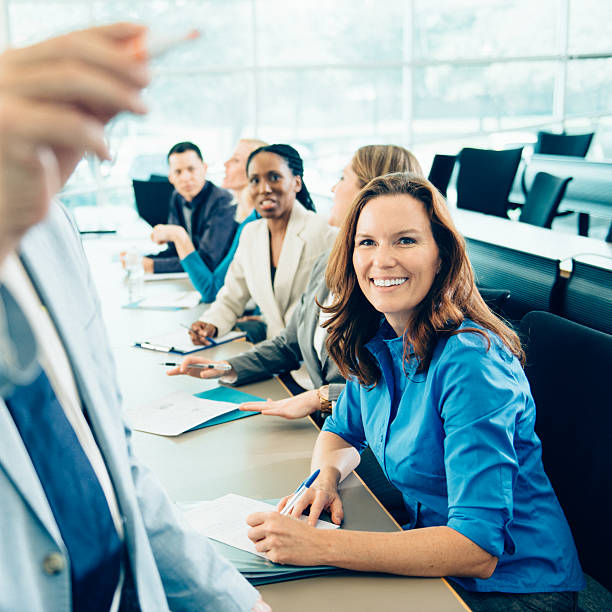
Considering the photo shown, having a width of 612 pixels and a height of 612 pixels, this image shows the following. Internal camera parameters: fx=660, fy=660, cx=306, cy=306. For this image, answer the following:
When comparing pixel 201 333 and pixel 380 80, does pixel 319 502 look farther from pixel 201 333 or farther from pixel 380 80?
pixel 380 80

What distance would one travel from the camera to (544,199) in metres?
4.09

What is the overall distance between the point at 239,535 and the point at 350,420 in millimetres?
483

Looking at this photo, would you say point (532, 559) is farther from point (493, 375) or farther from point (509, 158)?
point (509, 158)

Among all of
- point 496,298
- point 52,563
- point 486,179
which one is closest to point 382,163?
point 496,298

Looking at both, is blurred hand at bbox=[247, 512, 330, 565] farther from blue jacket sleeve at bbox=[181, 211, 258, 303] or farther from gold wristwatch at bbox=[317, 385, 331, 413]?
blue jacket sleeve at bbox=[181, 211, 258, 303]

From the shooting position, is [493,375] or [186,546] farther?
[493,375]

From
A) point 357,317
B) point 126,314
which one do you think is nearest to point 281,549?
point 357,317

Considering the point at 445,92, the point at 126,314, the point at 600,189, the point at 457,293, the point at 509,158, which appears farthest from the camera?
the point at 445,92

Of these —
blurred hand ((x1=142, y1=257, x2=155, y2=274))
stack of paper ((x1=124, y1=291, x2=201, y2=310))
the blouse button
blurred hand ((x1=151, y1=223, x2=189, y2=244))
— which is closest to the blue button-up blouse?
the blouse button

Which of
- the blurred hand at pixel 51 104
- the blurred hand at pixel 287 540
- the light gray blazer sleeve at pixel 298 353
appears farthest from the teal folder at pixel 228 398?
the blurred hand at pixel 51 104

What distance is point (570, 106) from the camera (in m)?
8.06

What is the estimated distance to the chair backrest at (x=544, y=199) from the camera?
4004 mm

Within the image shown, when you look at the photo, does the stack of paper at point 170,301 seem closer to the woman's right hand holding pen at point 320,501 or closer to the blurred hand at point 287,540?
the woman's right hand holding pen at point 320,501

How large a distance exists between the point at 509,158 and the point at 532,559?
151 inches
